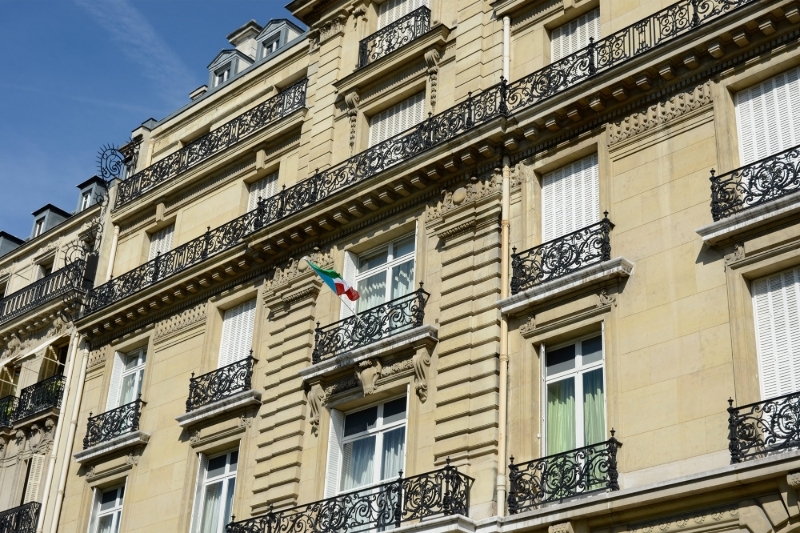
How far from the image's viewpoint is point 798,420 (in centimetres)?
1442

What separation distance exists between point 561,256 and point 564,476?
3.74m

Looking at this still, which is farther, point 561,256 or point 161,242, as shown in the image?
point 161,242

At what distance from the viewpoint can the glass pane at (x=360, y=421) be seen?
2039 cm

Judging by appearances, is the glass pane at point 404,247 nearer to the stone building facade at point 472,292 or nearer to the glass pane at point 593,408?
the stone building facade at point 472,292

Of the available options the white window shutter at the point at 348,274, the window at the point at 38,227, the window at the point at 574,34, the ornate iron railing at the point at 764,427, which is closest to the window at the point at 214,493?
the white window shutter at the point at 348,274

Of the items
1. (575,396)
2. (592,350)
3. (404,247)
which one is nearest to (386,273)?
(404,247)

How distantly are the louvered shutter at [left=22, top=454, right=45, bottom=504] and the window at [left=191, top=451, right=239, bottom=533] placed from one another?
6273 millimetres

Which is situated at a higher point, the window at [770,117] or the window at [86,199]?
the window at [86,199]

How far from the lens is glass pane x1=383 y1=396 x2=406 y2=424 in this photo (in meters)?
19.9

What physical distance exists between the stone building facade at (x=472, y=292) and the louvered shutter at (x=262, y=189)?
0.06 metres

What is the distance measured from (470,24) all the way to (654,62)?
515cm

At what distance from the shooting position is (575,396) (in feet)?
57.7

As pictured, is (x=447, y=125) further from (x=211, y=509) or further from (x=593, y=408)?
(x=211, y=509)

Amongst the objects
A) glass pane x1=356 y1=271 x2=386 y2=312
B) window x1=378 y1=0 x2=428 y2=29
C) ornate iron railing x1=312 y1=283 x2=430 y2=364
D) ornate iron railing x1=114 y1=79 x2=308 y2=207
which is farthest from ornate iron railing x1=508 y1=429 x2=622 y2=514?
ornate iron railing x1=114 y1=79 x2=308 y2=207
